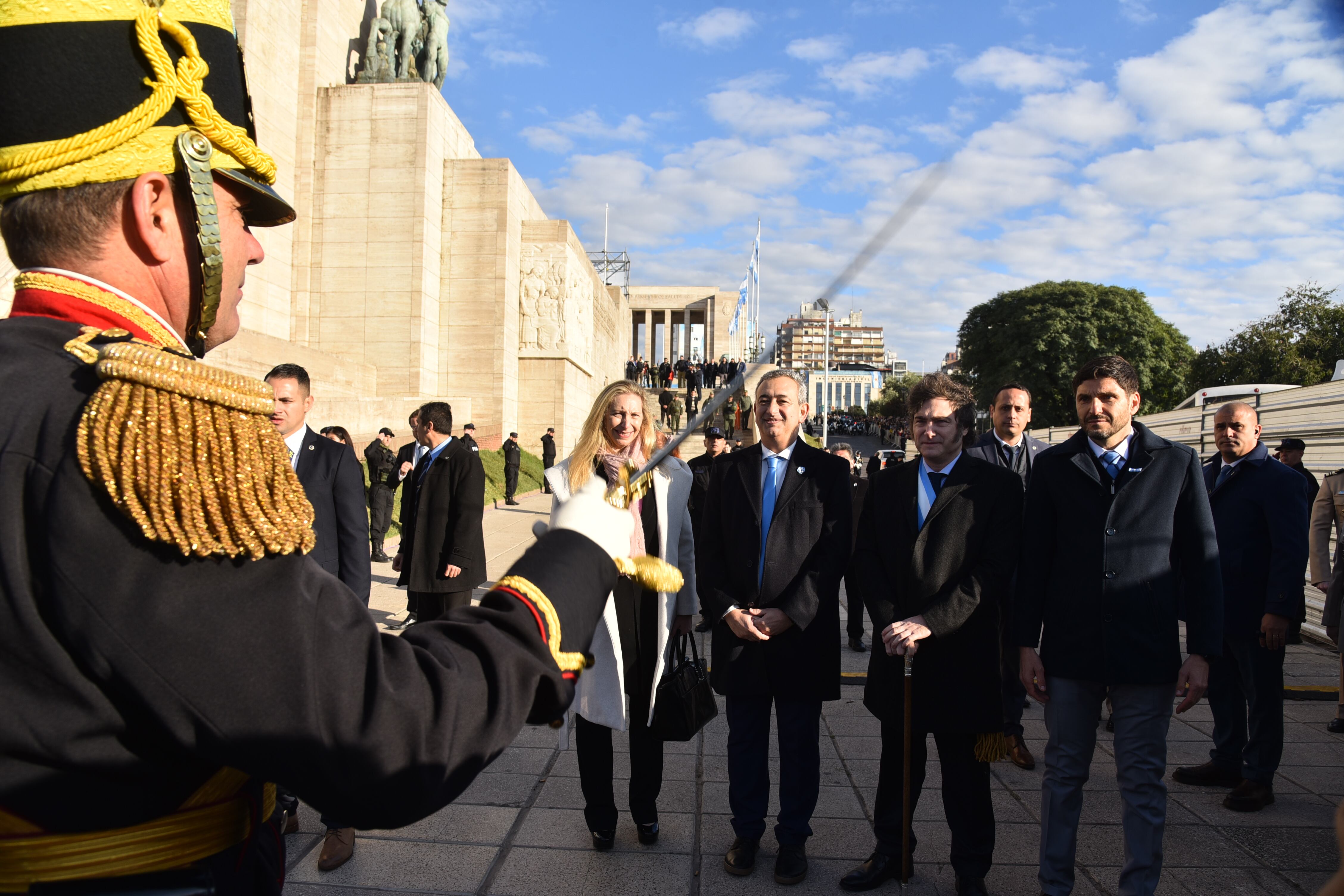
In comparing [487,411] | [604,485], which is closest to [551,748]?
[604,485]

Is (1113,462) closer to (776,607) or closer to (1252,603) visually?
(776,607)

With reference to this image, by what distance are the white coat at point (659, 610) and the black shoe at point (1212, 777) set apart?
121 inches

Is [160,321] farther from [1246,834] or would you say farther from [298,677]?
[1246,834]

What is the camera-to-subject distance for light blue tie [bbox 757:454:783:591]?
154 inches

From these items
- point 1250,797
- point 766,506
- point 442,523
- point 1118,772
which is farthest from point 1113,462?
point 442,523

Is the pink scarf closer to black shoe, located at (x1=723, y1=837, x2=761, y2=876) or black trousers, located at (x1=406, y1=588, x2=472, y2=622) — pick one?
black shoe, located at (x1=723, y1=837, x2=761, y2=876)

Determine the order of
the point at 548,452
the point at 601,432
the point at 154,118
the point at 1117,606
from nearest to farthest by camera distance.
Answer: the point at 154,118
the point at 1117,606
the point at 601,432
the point at 548,452

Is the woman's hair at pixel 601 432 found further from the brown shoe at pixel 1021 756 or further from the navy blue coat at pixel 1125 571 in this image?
the brown shoe at pixel 1021 756

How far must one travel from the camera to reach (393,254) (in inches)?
942

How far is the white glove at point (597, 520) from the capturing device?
136 centimetres

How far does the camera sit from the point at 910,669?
139 inches

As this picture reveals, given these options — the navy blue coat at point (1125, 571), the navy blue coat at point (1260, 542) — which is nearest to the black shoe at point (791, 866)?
the navy blue coat at point (1125, 571)

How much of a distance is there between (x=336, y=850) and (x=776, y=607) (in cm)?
224

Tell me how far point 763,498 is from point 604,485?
8.74ft
